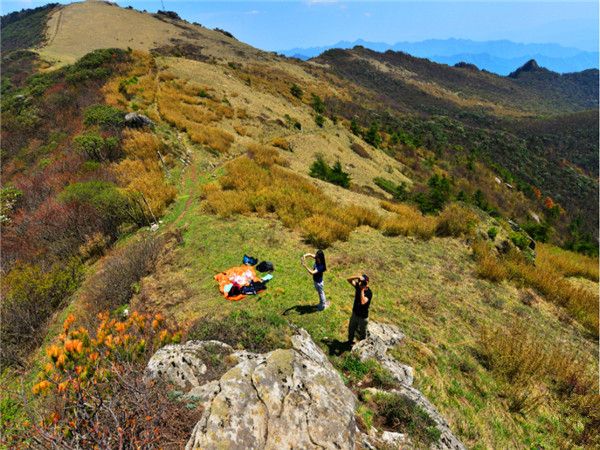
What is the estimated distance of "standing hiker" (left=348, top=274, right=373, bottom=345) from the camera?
7.01m

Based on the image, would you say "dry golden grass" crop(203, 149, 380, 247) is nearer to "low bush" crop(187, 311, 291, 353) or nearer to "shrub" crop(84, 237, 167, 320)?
"shrub" crop(84, 237, 167, 320)

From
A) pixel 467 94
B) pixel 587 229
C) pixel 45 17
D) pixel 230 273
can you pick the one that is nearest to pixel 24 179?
pixel 230 273

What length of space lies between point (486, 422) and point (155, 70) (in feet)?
120

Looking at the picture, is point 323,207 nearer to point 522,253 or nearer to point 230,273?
point 230,273

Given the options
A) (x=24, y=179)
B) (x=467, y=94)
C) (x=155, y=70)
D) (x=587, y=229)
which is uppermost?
(x=467, y=94)

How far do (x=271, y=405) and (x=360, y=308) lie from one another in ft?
11.0

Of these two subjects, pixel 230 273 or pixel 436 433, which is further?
pixel 230 273

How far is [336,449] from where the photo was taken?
3889 millimetres

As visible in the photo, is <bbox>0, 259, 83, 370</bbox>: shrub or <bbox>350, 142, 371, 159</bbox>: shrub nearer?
<bbox>0, 259, 83, 370</bbox>: shrub

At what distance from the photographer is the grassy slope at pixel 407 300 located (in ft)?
22.0

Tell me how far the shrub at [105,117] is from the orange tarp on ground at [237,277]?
49.7 ft

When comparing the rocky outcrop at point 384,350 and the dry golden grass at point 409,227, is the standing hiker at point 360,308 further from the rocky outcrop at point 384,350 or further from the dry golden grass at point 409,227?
the dry golden grass at point 409,227

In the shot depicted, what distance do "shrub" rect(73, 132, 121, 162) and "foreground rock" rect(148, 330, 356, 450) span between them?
622 inches

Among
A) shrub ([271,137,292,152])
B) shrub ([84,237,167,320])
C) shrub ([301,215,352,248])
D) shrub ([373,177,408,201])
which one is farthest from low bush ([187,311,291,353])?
shrub ([271,137,292,152])
